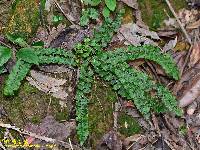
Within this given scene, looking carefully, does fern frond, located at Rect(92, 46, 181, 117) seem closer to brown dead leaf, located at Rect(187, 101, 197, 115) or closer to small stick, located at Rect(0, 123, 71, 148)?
brown dead leaf, located at Rect(187, 101, 197, 115)

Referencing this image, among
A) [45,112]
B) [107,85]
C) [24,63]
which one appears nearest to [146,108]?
[107,85]

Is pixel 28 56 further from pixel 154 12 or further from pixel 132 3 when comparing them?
pixel 154 12

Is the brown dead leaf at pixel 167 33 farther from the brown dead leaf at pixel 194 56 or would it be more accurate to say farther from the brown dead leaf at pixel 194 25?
the brown dead leaf at pixel 194 56

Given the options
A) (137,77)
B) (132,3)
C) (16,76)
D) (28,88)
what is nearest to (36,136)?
(28,88)

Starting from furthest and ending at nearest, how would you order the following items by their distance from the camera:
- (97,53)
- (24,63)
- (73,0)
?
(73,0) < (97,53) < (24,63)

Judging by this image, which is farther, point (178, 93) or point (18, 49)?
point (178, 93)

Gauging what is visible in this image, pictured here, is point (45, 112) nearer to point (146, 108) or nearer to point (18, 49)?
point (18, 49)
